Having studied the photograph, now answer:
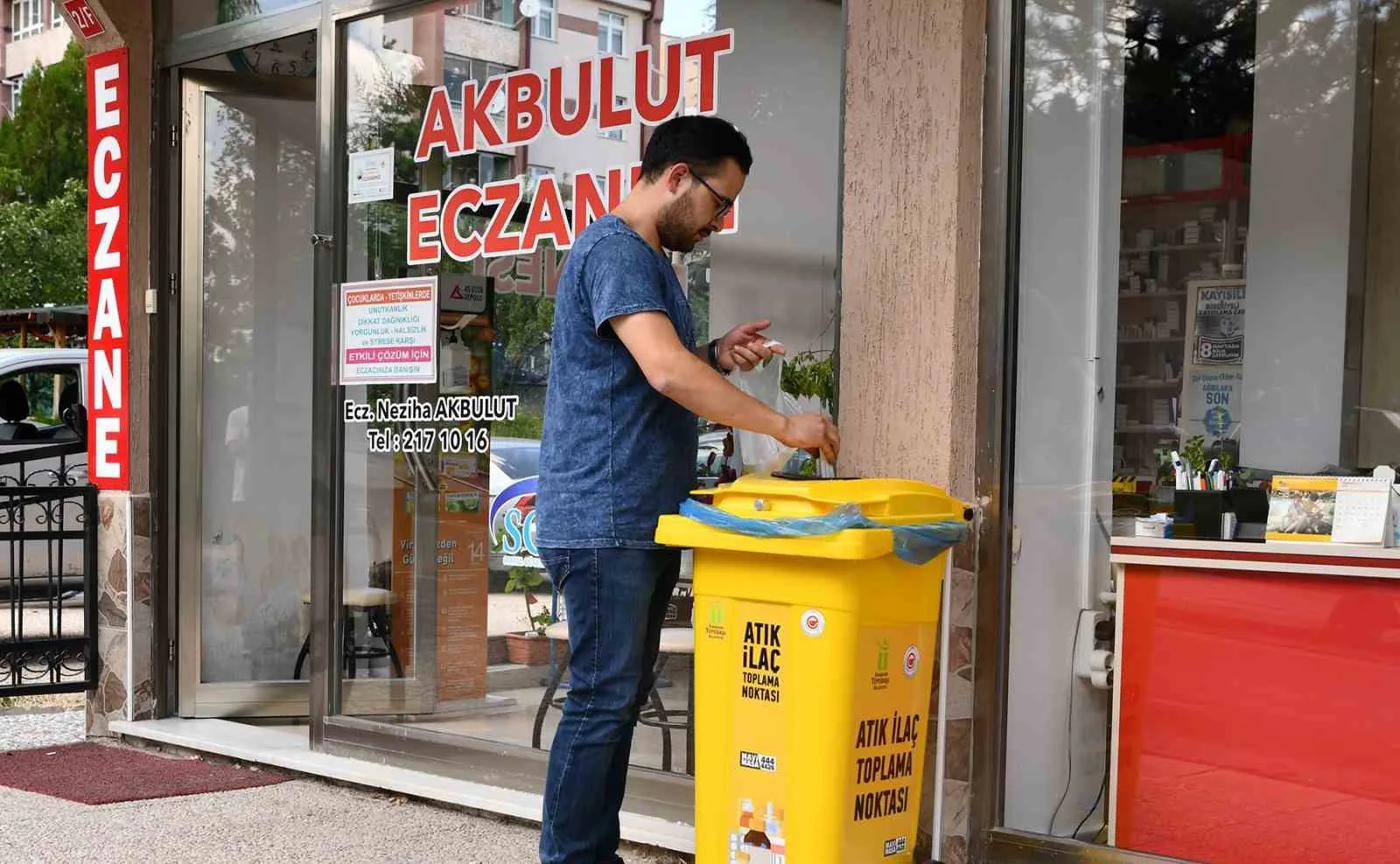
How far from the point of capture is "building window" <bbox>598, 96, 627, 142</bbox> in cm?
442

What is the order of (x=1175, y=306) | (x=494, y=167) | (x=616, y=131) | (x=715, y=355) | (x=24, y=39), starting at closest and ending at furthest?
(x=715, y=355), (x=616, y=131), (x=494, y=167), (x=1175, y=306), (x=24, y=39)

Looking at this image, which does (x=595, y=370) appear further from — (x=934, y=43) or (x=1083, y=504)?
(x=1083, y=504)

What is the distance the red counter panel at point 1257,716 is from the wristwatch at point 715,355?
1207 millimetres

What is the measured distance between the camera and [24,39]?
3762cm

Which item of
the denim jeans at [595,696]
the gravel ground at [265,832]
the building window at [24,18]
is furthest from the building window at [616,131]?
the building window at [24,18]

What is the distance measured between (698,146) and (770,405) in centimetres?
94

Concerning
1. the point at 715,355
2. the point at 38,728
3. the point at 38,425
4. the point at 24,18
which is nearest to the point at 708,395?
the point at 715,355

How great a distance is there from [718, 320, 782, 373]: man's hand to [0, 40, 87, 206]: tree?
81.4 feet

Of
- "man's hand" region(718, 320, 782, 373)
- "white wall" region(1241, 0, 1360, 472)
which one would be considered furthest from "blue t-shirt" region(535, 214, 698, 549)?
"white wall" region(1241, 0, 1360, 472)

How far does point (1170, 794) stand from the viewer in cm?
360

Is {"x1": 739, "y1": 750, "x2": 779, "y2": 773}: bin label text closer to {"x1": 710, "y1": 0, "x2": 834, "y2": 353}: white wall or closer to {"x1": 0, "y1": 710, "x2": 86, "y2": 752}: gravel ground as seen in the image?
{"x1": 710, "y1": 0, "x2": 834, "y2": 353}: white wall

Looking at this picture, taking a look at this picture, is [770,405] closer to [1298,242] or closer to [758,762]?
[758,762]

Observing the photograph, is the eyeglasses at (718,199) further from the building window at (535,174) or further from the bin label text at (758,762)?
the building window at (535,174)

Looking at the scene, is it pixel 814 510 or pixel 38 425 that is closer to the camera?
pixel 814 510
